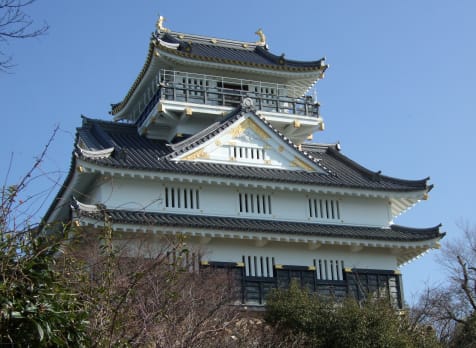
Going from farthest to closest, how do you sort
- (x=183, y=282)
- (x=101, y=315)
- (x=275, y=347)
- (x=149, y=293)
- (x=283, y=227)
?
(x=283, y=227)
(x=183, y=282)
(x=275, y=347)
(x=149, y=293)
(x=101, y=315)

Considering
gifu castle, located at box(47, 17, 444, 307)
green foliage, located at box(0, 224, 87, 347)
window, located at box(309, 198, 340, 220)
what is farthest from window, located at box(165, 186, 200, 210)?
green foliage, located at box(0, 224, 87, 347)

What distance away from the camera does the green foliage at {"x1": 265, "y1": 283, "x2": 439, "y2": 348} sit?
912 inches

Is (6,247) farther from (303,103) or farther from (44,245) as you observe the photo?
(303,103)

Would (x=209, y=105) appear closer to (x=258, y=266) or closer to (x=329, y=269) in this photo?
(x=258, y=266)

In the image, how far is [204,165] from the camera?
32.8 metres

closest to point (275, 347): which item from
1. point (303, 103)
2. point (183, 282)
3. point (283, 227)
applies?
point (183, 282)

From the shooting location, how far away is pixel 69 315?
11.2 metres

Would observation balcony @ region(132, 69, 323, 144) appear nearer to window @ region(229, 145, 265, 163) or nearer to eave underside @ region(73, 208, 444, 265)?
window @ region(229, 145, 265, 163)

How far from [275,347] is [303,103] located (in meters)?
16.4

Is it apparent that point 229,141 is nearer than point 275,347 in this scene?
No

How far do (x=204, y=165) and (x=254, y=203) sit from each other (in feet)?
7.55

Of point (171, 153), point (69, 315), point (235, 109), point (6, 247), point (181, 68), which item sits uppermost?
point (181, 68)

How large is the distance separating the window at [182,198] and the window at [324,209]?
14.9 ft

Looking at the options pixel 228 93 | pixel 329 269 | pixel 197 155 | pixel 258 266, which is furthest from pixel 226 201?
pixel 228 93
